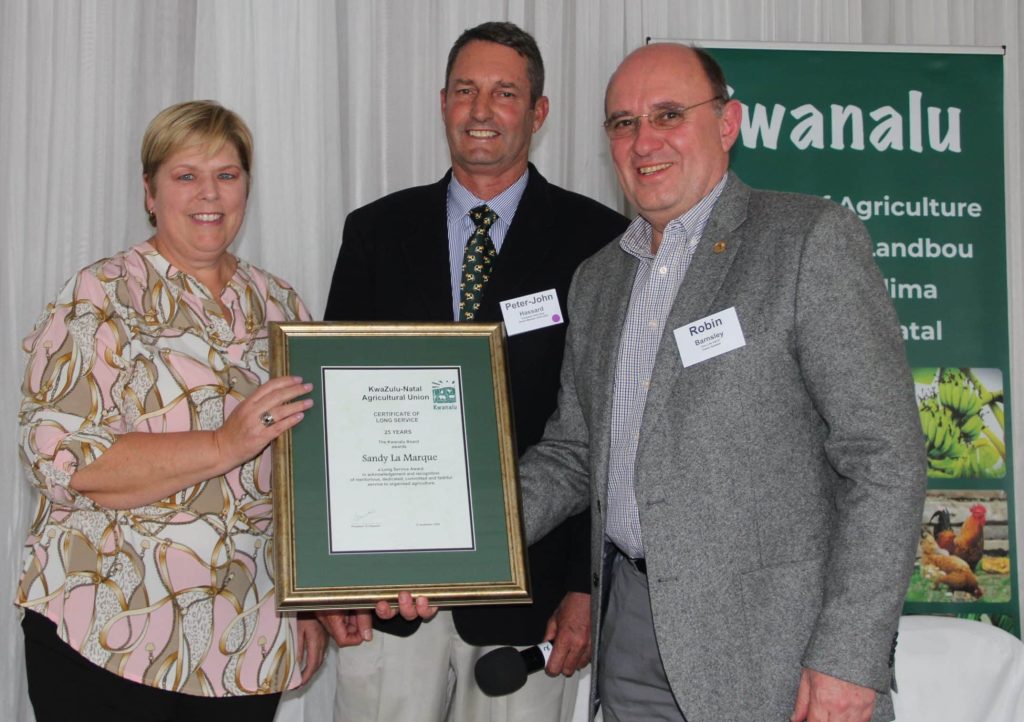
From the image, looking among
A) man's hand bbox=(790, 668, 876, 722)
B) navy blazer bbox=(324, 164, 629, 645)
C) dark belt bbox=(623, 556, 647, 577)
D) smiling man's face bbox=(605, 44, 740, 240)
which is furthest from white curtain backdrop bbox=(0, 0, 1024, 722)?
man's hand bbox=(790, 668, 876, 722)

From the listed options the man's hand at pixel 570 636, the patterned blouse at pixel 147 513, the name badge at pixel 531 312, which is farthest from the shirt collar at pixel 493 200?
the man's hand at pixel 570 636

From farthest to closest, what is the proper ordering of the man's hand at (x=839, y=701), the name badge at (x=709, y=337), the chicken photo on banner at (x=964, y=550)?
1. the chicken photo on banner at (x=964, y=550)
2. the name badge at (x=709, y=337)
3. the man's hand at (x=839, y=701)

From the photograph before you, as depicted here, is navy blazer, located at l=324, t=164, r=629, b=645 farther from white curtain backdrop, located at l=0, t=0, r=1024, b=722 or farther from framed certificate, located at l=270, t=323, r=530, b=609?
white curtain backdrop, located at l=0, t=0, r=1024, b=722

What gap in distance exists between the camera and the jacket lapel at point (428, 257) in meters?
2.75

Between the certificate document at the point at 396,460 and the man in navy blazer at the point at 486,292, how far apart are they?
364 mm

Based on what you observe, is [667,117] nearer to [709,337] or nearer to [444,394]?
[709,337]

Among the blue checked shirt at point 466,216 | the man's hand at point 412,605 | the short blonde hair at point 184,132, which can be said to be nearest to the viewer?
the man's hand at point 412,605

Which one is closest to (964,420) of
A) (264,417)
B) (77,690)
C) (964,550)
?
(964,550)

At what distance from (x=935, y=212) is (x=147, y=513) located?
118 inches

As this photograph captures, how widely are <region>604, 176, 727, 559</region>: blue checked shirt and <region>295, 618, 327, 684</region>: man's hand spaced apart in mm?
900

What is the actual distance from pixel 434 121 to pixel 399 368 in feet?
6.38

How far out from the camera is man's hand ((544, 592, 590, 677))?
2.59m

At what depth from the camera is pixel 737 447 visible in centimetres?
200

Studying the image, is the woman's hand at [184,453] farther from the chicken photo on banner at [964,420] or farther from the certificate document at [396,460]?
the chicken photo on banner at [964,420]
